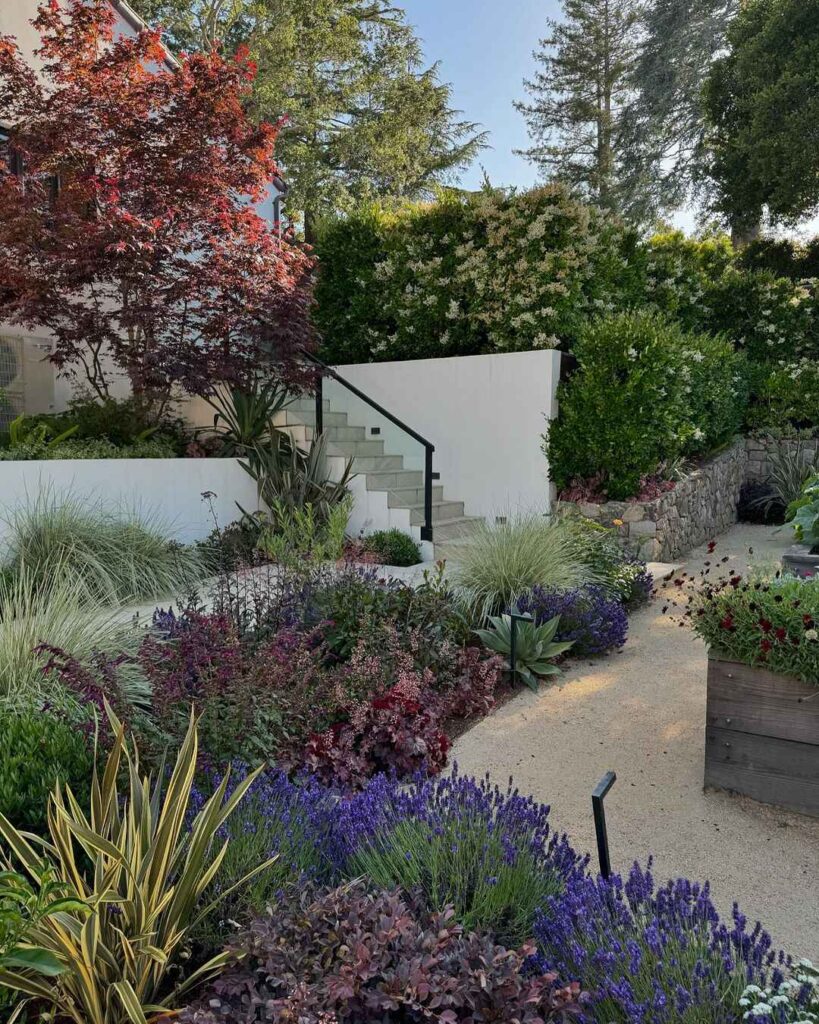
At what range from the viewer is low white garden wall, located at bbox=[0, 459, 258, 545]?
5816mm

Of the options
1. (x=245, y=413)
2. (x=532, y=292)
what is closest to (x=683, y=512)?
(x=532, y=292)

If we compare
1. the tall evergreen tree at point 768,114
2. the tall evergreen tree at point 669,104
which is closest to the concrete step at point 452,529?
the tall evergreen tree at point 768,114

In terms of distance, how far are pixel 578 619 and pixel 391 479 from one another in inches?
134

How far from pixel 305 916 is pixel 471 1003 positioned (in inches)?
15.9

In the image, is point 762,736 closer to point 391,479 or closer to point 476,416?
point 391,479

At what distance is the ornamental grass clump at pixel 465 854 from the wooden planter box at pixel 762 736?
110 cm

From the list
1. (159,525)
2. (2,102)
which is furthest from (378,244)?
(159,525)

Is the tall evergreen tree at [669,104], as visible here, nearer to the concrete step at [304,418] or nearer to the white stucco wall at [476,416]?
the white stucco wall at [476,416]

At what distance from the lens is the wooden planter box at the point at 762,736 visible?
8.98 feet

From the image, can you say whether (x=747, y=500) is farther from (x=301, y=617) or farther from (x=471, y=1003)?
(x=471, y=1003)

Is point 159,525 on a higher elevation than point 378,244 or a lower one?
lower

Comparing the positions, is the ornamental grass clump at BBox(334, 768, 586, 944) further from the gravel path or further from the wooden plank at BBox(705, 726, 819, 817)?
the wooden plank at BBox(705, 726, 819, 817)

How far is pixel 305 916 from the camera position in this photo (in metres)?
1.59

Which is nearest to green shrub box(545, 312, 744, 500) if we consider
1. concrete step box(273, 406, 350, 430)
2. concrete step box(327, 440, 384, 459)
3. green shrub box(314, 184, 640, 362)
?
green shrub box(314, 184, 640, 362)
